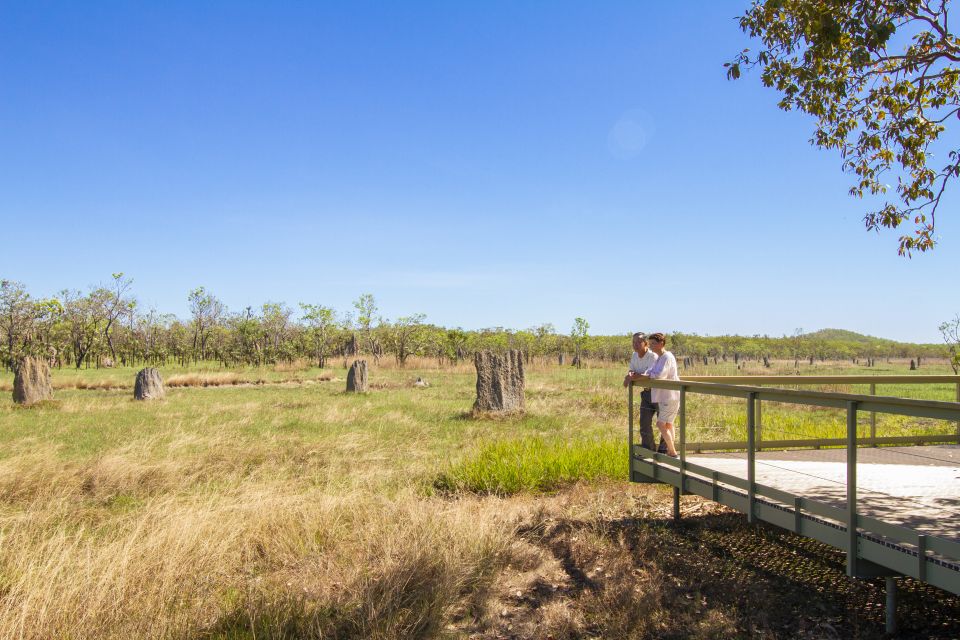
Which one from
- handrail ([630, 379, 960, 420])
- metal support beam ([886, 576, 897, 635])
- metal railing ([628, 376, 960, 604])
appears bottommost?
metal support beam ([886, 576, 897, 635])

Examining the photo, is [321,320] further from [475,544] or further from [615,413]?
[475,544]

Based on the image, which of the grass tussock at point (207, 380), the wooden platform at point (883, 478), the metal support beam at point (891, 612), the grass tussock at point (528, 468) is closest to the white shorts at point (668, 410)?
the wooden platform at point (883, 478)

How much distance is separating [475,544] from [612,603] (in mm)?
1324

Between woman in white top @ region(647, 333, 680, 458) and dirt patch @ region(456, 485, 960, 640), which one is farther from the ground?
woman in white top @ region(647, 333, 680, 458)

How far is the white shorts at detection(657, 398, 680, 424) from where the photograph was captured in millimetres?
6472

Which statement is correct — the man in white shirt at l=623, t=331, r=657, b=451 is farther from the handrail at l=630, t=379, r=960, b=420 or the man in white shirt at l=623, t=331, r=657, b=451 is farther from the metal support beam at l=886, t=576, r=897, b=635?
the metal support beam at l=886, t=576, r=897, b=635

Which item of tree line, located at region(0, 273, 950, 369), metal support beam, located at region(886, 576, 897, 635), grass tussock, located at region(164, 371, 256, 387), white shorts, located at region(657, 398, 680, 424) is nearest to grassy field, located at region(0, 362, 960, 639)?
metal support beam, located at region(886, 576, 897, 635)

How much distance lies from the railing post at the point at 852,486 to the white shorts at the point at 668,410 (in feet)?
8.50

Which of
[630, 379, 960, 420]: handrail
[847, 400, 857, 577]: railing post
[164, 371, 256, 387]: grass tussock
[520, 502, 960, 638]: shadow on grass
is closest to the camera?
[630, 379, 960, 420]: handrail

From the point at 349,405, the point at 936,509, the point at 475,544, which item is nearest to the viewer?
the point at 936,509

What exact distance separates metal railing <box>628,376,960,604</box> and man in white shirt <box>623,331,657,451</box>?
722 millimetres

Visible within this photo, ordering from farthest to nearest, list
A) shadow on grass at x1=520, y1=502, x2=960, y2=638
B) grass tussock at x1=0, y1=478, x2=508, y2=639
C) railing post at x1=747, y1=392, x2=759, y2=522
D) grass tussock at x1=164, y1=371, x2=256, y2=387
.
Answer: grass tussock at x1=164, y1=371, x2=256, y2=387 → railing post at x1=747, y1=392, x2=759, y2=522 → shadow on grass at x1=520, y1=502, x2=960, y2=638 → grass tussock at x1=0, y1=478, x2=508, y2=639

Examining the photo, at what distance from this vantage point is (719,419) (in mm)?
10516

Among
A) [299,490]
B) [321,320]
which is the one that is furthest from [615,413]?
[321,320]
